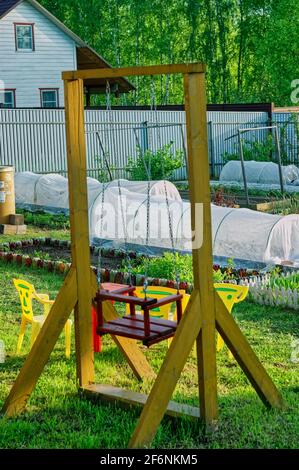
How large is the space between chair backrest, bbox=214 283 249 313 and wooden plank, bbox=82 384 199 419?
8.34ft

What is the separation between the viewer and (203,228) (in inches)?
248

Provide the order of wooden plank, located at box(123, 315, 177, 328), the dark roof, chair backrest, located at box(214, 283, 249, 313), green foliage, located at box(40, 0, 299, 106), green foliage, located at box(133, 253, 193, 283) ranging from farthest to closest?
green foliage, located at box(40, 0, 299, 106)
the dark roof
green foliage, located at box(133, 253, 193, 283)
chair backrest, located at box(214, 283, 249, 313)
wooden plank, located at box(123, 315, 177, 328)

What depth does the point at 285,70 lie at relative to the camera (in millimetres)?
44531

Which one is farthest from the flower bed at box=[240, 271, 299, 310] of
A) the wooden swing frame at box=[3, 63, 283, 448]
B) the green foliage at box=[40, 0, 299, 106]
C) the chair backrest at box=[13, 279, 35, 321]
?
the green foliage at box=[40, 0, 299, 106]

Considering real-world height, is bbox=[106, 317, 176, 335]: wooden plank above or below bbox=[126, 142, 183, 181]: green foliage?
below

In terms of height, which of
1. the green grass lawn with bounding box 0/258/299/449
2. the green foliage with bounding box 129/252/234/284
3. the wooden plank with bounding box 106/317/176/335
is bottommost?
the green grass lawn with bounding box 0/258/299/449

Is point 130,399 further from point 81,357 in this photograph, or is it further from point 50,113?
point 50,113

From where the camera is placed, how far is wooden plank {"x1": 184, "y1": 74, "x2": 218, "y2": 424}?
6.12m

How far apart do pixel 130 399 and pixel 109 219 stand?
8760 millimetres

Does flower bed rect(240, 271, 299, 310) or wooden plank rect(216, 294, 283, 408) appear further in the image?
flower bed rect(240, 271, 299, 310)

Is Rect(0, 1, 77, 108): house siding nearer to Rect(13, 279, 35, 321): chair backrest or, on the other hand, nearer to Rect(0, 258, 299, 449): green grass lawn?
Rect(0, 258, 299, 449): green grass lawn

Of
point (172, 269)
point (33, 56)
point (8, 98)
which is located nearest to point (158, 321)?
point (172, 269)

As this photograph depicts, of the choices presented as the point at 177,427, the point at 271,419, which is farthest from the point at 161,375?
the point at 271,419

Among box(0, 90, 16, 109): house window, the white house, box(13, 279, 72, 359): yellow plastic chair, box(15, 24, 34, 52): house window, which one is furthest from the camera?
box(15, 24, 34, 52): house window
